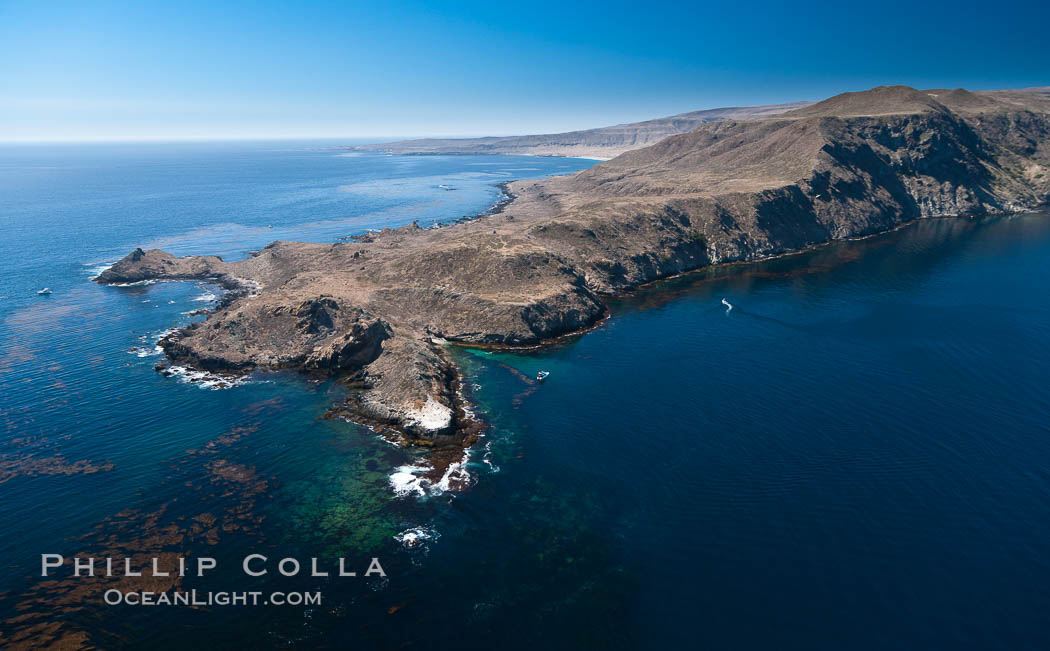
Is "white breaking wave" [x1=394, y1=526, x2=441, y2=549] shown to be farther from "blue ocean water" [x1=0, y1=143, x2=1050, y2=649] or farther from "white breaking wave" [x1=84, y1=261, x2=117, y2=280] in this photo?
"white breaking wave" [x1=84, y1=261, x2=117, y2=280]

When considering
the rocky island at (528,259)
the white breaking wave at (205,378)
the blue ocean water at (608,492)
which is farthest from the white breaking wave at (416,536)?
the white breaking wave at (205,378)

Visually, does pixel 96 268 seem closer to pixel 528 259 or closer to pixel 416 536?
pixel 528 259

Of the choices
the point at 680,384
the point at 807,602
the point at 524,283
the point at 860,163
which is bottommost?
the point at 807,602

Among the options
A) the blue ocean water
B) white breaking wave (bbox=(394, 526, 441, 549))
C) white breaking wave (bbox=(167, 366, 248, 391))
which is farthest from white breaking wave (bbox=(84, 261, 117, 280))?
white breaking wave (bbox=(394, 526, 441, 549))

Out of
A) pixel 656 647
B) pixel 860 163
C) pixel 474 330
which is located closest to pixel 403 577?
pixel 656 647

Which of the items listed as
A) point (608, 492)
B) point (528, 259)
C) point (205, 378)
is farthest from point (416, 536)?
point (528, 259)

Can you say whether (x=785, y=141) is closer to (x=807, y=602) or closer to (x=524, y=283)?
(x=524, y=283)
